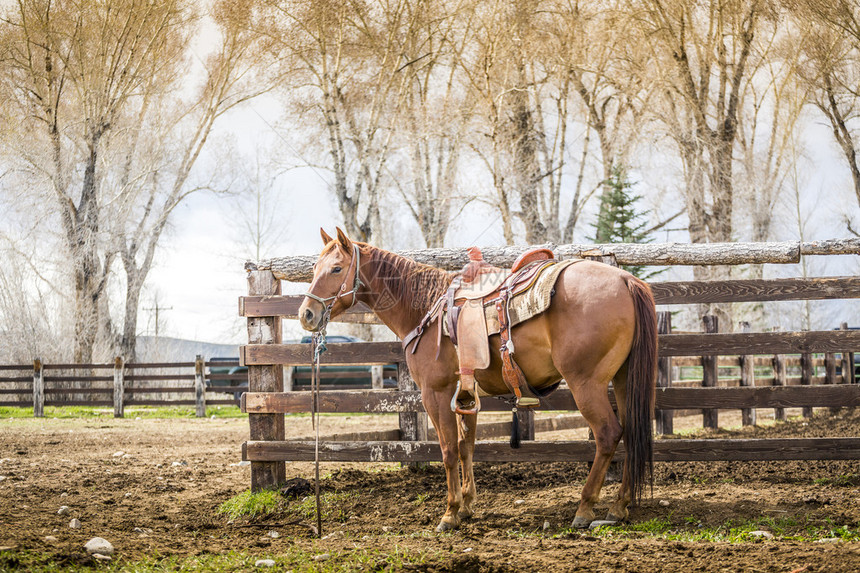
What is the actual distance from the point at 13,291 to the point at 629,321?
2439cm

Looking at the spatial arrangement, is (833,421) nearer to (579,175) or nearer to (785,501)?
(785,501)

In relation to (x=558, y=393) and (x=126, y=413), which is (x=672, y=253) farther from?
(x=126, y=413)

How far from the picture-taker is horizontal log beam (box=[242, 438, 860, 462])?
5555 millimetres

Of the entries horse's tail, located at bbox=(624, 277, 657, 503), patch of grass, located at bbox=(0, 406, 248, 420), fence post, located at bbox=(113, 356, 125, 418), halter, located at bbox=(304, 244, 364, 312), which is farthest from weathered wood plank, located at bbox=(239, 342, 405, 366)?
fence post, located at bbox=(113, 356, 125, 418)

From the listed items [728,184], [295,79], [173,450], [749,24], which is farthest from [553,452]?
[295,79]

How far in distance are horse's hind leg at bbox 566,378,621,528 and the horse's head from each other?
5.63 feet

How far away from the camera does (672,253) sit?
19.5 ft

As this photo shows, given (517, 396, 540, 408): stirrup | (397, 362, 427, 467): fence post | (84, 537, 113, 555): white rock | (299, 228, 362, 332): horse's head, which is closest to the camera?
(84, 537, 113, 555): white rock

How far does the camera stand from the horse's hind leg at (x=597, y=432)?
178 inches

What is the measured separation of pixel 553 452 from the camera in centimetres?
576

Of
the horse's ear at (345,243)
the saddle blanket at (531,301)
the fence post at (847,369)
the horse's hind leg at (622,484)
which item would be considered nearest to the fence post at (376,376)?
the fence post at (847,369)

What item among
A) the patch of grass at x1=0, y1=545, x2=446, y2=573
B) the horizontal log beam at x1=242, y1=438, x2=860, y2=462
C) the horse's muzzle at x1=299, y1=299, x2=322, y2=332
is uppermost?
the horse's muzzle at x1=299, y1=299, x2=322, y2=332

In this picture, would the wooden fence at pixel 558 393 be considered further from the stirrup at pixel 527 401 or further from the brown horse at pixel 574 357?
the brown horse at pixel 574 357

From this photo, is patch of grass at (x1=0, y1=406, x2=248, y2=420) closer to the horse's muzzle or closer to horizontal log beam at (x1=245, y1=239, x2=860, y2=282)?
horizontal log beam at (x1=245, y1=239, x2=860, y2=282)
